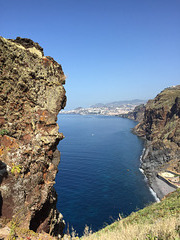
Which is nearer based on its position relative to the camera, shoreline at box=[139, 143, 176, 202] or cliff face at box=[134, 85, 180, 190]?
shoreline at box=[139, 143, 176, 202]

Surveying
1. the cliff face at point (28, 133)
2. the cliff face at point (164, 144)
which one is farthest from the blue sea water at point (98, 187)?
the cliff face at point (28, 133)

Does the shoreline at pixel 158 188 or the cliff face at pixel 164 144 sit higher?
the cliff face at pixel 164 144

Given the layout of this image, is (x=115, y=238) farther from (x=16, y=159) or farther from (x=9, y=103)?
(x=9, y=103)

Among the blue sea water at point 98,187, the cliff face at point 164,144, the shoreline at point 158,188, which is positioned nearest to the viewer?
the blue sea water at point 98,187

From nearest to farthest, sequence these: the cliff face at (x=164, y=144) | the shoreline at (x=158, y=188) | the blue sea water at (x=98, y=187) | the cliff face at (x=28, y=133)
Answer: the cliff face at (x=28, y=133)
the blue sea water at (x=98, y=187)
the shoreline at (x=158, y=188)
the cliff face at (x=164, y=144)

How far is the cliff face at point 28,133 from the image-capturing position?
7.66 m

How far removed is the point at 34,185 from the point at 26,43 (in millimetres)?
8386

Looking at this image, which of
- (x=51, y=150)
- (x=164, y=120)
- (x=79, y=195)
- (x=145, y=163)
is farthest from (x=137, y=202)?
(x=164, y=120)

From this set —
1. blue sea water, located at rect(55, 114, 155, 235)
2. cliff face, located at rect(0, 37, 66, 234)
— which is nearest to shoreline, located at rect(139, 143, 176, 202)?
blue sea water, located at rect(55, 114, 155, 235)

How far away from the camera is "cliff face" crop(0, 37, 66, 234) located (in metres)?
7.66

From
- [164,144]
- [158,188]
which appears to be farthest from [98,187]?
[164,144]

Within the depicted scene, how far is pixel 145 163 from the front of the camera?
285 feet

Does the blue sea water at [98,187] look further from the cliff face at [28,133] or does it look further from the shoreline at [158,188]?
the cliff face at [28,133]

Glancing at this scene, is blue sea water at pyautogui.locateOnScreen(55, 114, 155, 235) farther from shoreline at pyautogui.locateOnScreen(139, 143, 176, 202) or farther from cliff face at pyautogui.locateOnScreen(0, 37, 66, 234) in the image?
cliff face at pyautogui.locateOnScreen(0, 37, 66, 234)
